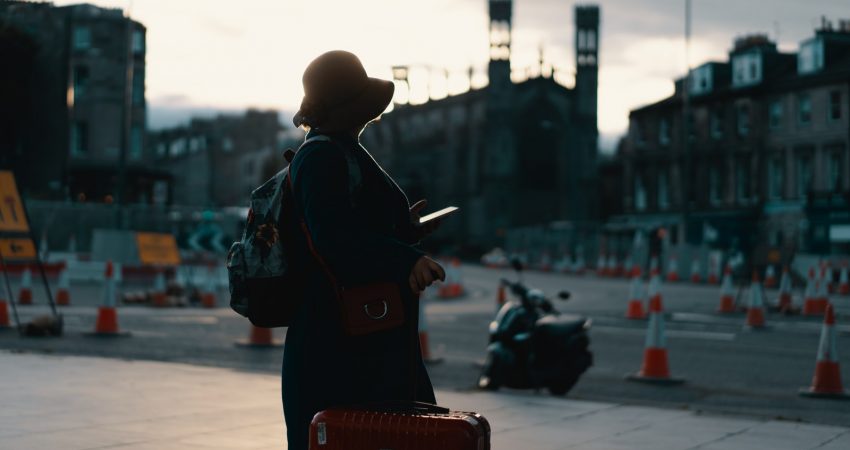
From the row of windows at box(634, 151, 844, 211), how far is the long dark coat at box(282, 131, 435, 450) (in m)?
50.8

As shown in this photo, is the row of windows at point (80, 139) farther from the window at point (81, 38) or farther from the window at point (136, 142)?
the window at point (81, 38)

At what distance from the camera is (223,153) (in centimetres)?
12506

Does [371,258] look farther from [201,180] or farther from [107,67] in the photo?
[201,180]

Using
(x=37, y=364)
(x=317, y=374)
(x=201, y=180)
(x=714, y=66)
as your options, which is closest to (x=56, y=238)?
(x=37, y=364)

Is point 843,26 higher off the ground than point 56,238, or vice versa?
point 843,26

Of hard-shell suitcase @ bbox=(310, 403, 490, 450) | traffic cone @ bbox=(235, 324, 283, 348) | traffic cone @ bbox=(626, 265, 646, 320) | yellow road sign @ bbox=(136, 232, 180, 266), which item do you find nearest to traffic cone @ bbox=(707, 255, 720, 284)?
traffic cone @ bbox=(626, 265, 646, 320)

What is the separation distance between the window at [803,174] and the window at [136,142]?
105 ft

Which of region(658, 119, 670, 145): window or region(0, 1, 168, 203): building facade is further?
region(658, 119, 670, 145): window

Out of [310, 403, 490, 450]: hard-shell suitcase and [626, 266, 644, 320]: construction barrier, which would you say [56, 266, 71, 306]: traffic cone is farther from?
[310, 403, 490, 450]: hard-shell suitcase

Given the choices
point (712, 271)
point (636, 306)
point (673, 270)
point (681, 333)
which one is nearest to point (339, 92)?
point (681, 333)

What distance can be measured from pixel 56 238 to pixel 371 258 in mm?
38821

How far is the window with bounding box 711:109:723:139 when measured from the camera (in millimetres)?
59906

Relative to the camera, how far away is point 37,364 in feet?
36.2

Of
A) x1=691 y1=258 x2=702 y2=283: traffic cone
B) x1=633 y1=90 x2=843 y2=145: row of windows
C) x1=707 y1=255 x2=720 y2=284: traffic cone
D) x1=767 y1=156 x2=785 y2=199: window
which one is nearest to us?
x1=707 y1=255 x2=720 y2=284: traffic cone
